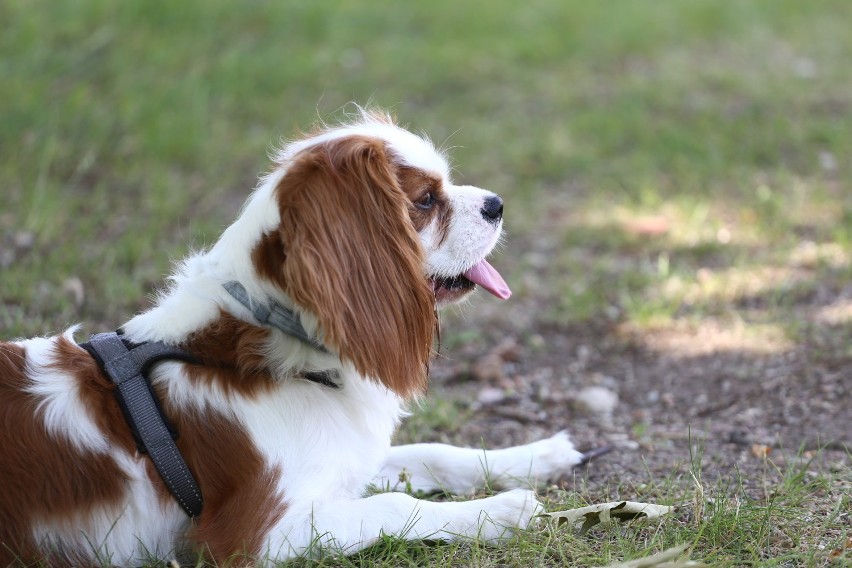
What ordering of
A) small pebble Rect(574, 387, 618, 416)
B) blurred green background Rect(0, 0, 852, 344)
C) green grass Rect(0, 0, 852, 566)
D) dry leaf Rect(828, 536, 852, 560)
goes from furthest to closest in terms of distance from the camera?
blurred green background Rect(0, 0, 852, 344), green grass Rect(0, 0, 852, 566), small pebble Rect(574, 387, 618, 416), dry leaf Rect(828, 536, 852, 560)

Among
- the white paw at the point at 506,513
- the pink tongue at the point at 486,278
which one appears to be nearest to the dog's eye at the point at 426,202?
the pink tongue at the point at 486,278

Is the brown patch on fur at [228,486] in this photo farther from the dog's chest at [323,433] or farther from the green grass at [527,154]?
the green grass at [527,154]

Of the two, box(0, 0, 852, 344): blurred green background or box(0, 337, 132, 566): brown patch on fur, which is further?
box(0, 0, 852, 344): blurred green background

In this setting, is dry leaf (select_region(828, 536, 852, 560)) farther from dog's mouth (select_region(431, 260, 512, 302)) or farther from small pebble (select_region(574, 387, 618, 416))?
small pebble (select_region(574, 387, 618, 416))

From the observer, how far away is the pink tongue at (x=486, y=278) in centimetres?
300

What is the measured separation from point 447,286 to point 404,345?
37 centimetres

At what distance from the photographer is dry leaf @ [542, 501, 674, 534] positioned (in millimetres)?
2689

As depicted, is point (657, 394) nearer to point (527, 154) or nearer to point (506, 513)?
point (506, 513)

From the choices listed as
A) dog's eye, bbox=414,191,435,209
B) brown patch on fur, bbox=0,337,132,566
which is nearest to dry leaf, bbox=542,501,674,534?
dog's eye, bbox=414,191,435,209

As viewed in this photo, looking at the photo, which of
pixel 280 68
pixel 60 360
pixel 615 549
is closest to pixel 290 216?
pixel 60 360

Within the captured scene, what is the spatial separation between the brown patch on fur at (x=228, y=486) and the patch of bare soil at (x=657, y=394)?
1.05 m

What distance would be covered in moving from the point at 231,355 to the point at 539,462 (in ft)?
3.63

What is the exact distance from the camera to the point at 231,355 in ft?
8.58

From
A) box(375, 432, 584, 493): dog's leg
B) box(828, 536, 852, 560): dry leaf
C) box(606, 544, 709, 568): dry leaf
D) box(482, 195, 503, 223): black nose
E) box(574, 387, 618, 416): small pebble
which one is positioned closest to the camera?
box(606, 544, 709, 568): dry leaf
